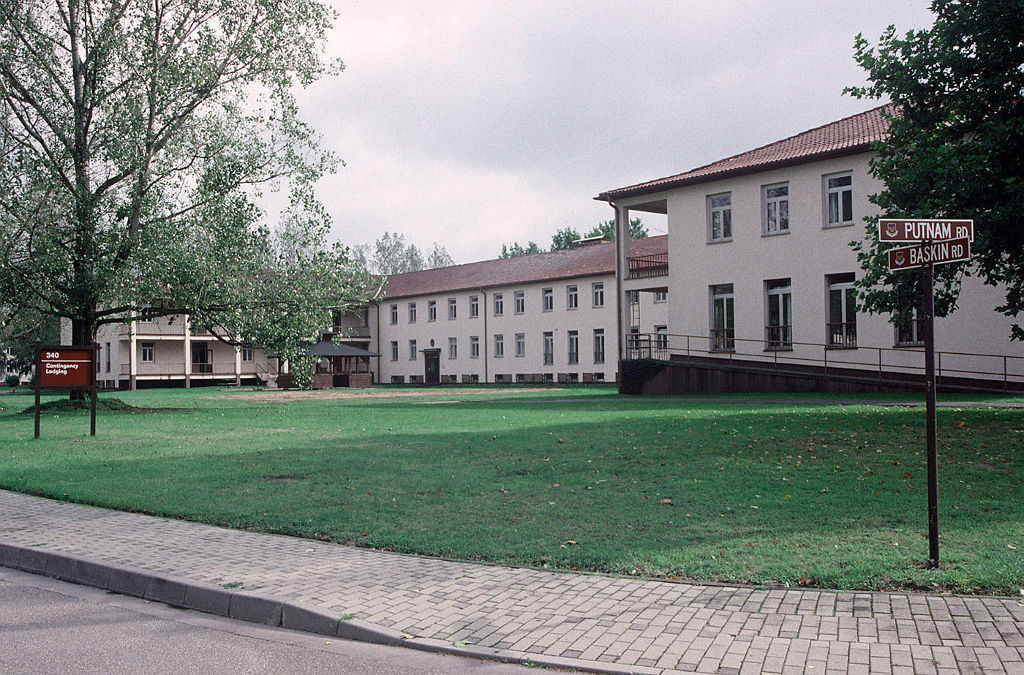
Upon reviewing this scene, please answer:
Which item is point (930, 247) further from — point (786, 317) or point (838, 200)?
point (786, 317)

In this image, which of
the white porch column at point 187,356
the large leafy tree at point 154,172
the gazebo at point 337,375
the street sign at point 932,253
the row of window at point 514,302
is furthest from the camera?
the white porch column at point 187,356

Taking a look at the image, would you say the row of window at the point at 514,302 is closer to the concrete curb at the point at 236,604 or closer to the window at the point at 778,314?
the window at the point at 778,314

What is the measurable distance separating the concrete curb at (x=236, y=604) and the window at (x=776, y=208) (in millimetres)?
27747

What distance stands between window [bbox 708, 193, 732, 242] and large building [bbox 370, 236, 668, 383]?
13.4 m

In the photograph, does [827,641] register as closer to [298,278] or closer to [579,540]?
[579,540]

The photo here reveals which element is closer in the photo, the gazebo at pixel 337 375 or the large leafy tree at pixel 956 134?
the large leafy tree at pixel 956 134

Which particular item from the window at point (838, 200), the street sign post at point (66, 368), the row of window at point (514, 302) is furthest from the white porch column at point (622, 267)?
the street sign post at point (66, 368)

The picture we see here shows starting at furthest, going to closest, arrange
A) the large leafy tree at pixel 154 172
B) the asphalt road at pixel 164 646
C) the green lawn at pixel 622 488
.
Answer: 1. the large leafy tree at pixel 154 172
2. the green lawn at pixel 622 488
3. the asphalt road at pixel 164 646

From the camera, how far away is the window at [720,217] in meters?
32.5

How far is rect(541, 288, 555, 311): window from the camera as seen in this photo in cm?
→ 5628

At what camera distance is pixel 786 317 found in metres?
30.8

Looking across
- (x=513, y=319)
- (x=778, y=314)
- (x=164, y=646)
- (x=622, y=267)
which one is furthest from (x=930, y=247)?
(x=513, y=319)

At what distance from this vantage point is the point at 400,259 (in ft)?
465

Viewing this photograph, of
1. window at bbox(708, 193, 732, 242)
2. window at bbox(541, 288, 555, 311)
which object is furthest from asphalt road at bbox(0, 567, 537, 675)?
window at bbox(541, 288, 555, 311)
